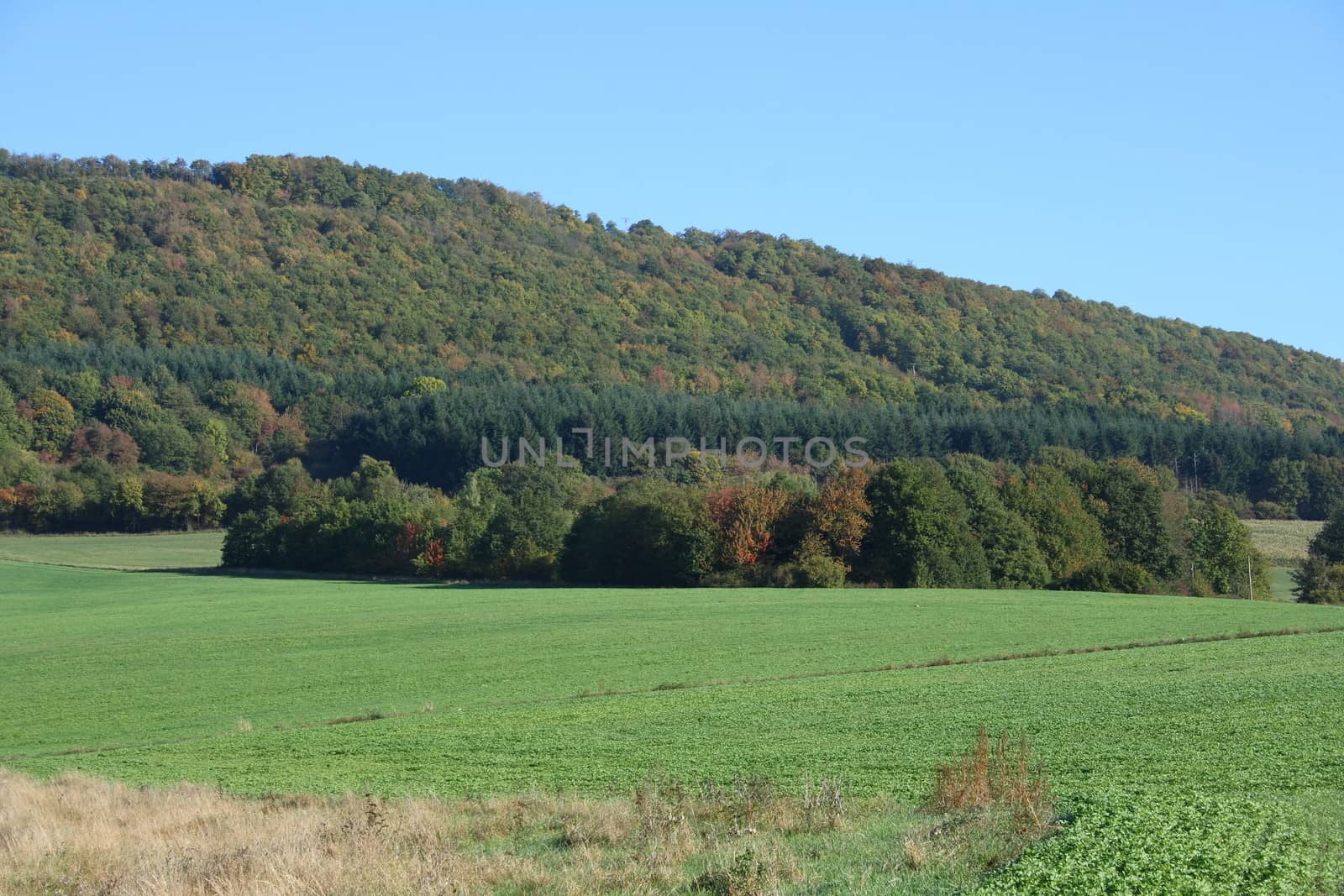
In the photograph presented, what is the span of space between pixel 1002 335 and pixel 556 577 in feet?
388

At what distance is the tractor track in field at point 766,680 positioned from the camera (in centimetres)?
2580

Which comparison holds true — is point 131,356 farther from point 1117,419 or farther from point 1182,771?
point 1182,771

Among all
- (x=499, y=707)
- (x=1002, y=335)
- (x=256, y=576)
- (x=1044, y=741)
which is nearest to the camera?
(x=1044, y=741)

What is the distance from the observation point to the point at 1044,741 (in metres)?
19.5

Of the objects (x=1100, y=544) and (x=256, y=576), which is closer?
(x=1100, y=544)

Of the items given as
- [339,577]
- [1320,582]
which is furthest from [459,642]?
[1320,582]

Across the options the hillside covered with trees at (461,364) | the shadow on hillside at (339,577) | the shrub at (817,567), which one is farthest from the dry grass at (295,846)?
the shadow on hillside at (339,577)

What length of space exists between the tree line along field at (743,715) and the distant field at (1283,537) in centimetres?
3538

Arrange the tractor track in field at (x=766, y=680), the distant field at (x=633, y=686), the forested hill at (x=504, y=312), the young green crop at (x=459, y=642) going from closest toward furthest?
1. the distant field at (x=633, y=686)
2. the tractor track in field at (x=766, y=680)
3. the young green crop at (x=459, y=642)
4. the forested hill at (x=504, y=312)

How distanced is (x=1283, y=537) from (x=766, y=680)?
2924 inches

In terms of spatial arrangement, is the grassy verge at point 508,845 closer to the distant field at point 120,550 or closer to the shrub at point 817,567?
the shrub at point 817,567

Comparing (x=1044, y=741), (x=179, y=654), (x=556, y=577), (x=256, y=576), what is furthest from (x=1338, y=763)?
(x=256, y=576)

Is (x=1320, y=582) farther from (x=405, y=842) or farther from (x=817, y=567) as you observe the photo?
(x=405, y=842)

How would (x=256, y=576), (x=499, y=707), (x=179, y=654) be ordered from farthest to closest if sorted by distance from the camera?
(x=256, y=576), (x=179, y=654), (x=499, y=707)
